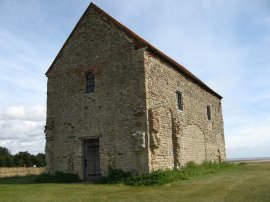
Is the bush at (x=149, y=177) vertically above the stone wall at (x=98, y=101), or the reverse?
the stone wall at (x=98, y=101)

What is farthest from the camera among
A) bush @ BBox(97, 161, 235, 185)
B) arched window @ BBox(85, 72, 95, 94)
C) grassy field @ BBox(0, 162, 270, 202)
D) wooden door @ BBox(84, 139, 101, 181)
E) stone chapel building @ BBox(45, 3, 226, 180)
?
arched window @ BBox(85, 72, 95, 94)

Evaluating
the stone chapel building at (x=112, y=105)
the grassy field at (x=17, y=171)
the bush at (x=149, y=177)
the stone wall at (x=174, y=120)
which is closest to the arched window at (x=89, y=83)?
the stone chapel building at (x=112, y=105)

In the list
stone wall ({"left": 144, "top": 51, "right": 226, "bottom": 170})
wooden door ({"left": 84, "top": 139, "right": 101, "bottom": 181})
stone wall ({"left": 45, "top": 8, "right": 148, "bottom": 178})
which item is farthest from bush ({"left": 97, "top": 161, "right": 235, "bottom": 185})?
wooden door ({"left": 84, "top": 139, "right": 101, "bottom": 181})

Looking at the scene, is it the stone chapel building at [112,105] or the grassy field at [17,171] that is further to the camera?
the grassy field at [17,171]

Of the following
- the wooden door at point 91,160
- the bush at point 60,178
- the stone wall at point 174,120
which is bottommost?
the bush at point 60,178

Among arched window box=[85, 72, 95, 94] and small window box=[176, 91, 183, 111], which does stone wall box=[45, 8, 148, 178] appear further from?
small window box=[176, 91, 183, 111]

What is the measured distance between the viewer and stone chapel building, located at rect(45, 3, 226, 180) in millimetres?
14789

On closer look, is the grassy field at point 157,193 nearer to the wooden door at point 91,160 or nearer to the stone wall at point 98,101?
the stone wall at point 98,101

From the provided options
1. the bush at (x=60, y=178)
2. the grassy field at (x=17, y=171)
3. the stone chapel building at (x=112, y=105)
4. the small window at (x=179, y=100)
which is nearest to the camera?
the stone chapel building at (x=112, y=105)

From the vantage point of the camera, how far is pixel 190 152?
1847 cm

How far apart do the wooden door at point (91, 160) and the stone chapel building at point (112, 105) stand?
5 cm

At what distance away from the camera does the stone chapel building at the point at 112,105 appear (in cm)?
1479

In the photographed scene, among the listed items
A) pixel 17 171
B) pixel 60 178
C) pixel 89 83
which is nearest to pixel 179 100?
pixel 89 83

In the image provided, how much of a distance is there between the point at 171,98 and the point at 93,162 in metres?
5.40
